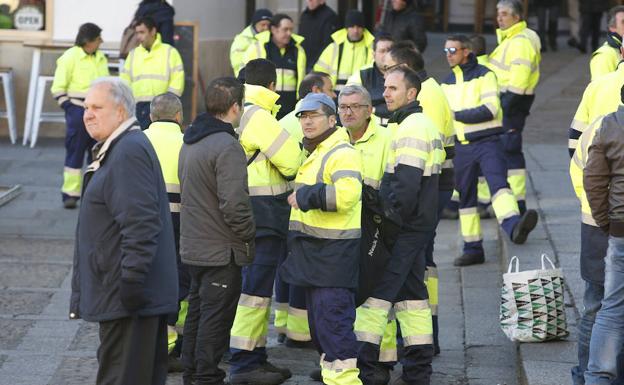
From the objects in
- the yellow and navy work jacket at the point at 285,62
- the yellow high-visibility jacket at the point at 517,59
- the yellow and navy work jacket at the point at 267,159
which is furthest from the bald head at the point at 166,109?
the yellow and navy work jacket at the point at 285,62

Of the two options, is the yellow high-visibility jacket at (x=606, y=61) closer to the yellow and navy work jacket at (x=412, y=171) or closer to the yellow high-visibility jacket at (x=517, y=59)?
the yellow high-visibility jacket at (x=517, y=59)

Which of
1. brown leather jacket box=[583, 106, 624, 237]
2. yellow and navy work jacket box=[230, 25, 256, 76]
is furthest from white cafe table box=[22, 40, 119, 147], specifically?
brown leather jacket box=[583, 106, 624, 237]

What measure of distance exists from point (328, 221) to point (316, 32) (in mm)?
8860

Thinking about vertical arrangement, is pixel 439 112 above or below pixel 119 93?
below

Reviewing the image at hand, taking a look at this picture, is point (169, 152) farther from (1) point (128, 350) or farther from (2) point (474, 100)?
(2) point (474, 100)

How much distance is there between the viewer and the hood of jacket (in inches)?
294

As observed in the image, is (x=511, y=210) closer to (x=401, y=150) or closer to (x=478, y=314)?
(x=478, y=314)

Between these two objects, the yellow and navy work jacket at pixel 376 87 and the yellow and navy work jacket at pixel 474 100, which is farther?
the yellow and navy work jacket at pixel 474 100

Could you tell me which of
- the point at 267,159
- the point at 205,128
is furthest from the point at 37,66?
the point at 205,128

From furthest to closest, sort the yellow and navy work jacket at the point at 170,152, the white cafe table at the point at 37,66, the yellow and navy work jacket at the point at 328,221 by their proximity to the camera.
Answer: the white cafe table at the point at 37,66
the yellow and navy work jacket at the point at 170,152
the yellow and navy work jacket at the point at 328,221

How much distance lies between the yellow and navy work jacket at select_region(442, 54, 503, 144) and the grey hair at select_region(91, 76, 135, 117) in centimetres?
515

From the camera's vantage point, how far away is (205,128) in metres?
7.48

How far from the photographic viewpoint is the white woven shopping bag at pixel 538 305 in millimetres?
8156

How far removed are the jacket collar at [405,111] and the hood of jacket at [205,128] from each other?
1074 mm
